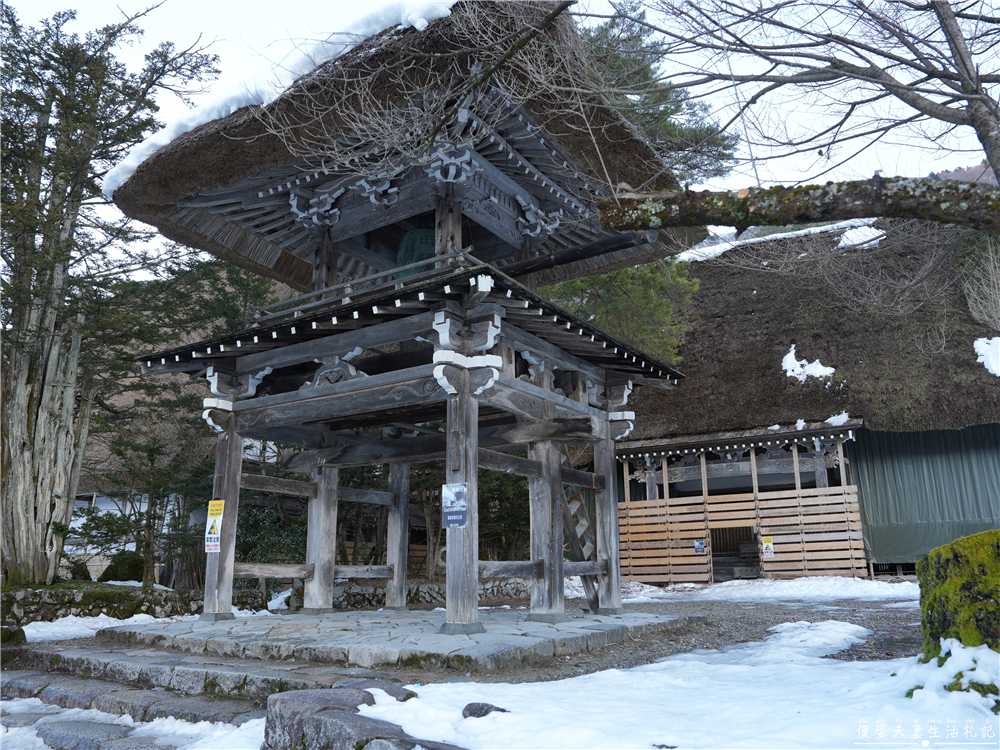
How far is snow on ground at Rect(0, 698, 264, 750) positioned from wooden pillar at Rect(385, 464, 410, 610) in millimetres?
5149

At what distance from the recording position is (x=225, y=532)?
28.0 ft

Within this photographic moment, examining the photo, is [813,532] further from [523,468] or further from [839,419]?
[523,468]

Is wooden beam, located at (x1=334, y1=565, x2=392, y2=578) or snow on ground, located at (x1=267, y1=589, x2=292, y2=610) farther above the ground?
wooden beam, located at (x1=334, y1=565, x2=392, y2=578)

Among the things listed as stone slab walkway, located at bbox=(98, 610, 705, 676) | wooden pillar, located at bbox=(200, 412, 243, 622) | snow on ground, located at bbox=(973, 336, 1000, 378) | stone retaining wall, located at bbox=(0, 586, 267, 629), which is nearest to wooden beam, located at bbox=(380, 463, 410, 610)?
stone slab walkway, located at bbox=(98, 610, 705, 676)

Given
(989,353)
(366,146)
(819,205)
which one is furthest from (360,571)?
(989,353)

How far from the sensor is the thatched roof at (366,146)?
6.43 metres

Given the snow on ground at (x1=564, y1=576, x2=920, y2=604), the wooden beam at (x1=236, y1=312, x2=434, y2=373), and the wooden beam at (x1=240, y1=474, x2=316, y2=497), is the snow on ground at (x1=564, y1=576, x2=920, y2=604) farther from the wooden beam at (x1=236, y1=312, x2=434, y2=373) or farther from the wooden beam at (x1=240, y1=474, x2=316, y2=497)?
the wooden beam at (x1=236, y1=312, x2=434, y2=373)

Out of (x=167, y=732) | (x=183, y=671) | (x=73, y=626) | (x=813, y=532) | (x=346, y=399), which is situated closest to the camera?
(x=167, y=732)

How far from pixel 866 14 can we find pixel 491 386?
4.47 m

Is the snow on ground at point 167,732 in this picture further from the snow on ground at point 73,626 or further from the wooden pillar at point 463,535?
the snow on ground at point 73,626

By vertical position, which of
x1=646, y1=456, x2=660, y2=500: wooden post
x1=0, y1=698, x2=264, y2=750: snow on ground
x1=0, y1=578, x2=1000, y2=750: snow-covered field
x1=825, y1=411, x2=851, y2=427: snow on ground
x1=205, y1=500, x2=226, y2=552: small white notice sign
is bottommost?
x1=0, y1=698, x2=264, y2=750: snow on ground

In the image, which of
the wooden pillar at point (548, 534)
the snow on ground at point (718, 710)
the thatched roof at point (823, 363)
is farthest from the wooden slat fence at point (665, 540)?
the snow on ground at point (718, 710)

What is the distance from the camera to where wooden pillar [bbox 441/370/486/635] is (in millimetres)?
6695

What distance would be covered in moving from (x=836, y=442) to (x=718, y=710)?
45.6 ft
